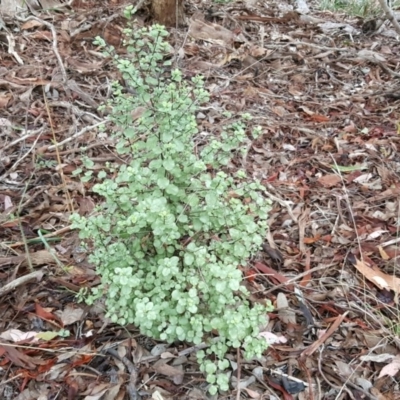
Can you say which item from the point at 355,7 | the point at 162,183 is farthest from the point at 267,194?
the point at 355,7

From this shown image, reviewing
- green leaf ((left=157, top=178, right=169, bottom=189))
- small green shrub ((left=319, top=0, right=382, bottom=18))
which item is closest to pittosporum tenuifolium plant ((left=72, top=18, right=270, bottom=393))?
green leaf ((left=157, top=178, right=169, bottom=189))

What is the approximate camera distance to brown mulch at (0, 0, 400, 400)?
5.80ft

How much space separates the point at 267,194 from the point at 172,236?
3.53ft

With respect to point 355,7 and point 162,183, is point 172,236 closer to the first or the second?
point 162,183

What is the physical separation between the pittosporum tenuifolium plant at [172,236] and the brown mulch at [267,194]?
0.19 meters

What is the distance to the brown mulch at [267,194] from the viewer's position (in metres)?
1.77

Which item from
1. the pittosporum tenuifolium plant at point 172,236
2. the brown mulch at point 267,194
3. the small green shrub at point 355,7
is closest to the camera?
the pittosporum tenuifolium plant at point 172,236

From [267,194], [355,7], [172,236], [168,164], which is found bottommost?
[267,194]

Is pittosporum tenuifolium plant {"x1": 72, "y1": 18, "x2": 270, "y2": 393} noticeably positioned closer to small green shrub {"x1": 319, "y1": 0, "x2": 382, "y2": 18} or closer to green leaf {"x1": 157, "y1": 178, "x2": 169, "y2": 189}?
green leaf {"x1": 157, "y1": 178, "x2": 169, "y2": 189}

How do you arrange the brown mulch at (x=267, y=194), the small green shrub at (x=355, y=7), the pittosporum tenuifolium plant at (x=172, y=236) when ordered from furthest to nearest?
the small green shrub at (x=355, y=7), the brown mulch at (x=267, y=194), the pittosporum tenuifolium plant at (x=172, y=236)

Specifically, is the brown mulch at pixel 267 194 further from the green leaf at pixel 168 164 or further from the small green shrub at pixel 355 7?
the small green shrub at pixel 355 7

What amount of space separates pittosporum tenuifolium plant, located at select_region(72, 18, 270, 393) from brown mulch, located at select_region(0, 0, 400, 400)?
19cm

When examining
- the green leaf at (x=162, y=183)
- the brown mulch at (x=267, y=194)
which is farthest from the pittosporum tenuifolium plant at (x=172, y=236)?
the brown mulch at (x=267, y=194)

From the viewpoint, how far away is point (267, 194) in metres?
2.53
